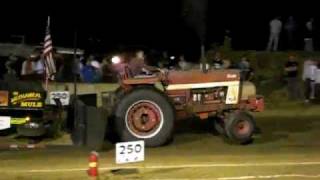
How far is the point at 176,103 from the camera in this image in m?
16.9

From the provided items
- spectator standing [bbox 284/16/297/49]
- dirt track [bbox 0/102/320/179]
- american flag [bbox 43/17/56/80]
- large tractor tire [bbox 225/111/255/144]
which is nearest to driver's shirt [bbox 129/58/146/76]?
dirt track [bbox 0/102/320/179]

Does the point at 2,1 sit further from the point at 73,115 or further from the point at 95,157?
the point at 95,157

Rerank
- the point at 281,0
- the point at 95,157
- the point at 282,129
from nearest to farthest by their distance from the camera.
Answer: the point at 95,157 → the point at 282,129 → the point at 281,0

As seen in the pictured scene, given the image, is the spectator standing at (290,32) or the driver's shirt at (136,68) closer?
the driver's shirt at (136,68)

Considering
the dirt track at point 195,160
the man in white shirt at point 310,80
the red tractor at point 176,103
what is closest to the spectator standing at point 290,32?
the man in white shirt at point 310,80

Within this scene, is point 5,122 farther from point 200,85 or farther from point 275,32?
point 275,32

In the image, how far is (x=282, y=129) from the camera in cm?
1986

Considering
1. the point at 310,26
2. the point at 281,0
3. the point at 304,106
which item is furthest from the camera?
the point at 281,0

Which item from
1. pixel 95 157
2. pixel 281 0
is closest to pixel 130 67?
pixel 95 157

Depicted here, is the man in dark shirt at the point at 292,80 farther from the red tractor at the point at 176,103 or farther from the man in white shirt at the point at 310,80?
the red tractor at the point at 176,103

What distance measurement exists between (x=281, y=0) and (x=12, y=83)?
24.0 metres

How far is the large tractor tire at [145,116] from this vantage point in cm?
1617

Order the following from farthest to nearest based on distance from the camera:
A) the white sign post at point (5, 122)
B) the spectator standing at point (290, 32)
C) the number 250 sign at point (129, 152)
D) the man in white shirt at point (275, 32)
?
the spectator standing at point (290, 32) → the man in white shirt at point (275, 32) → the white sign post at point (5, 122) → the number 250 sign at point (129, 152)

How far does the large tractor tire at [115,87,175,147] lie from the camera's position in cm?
1617
